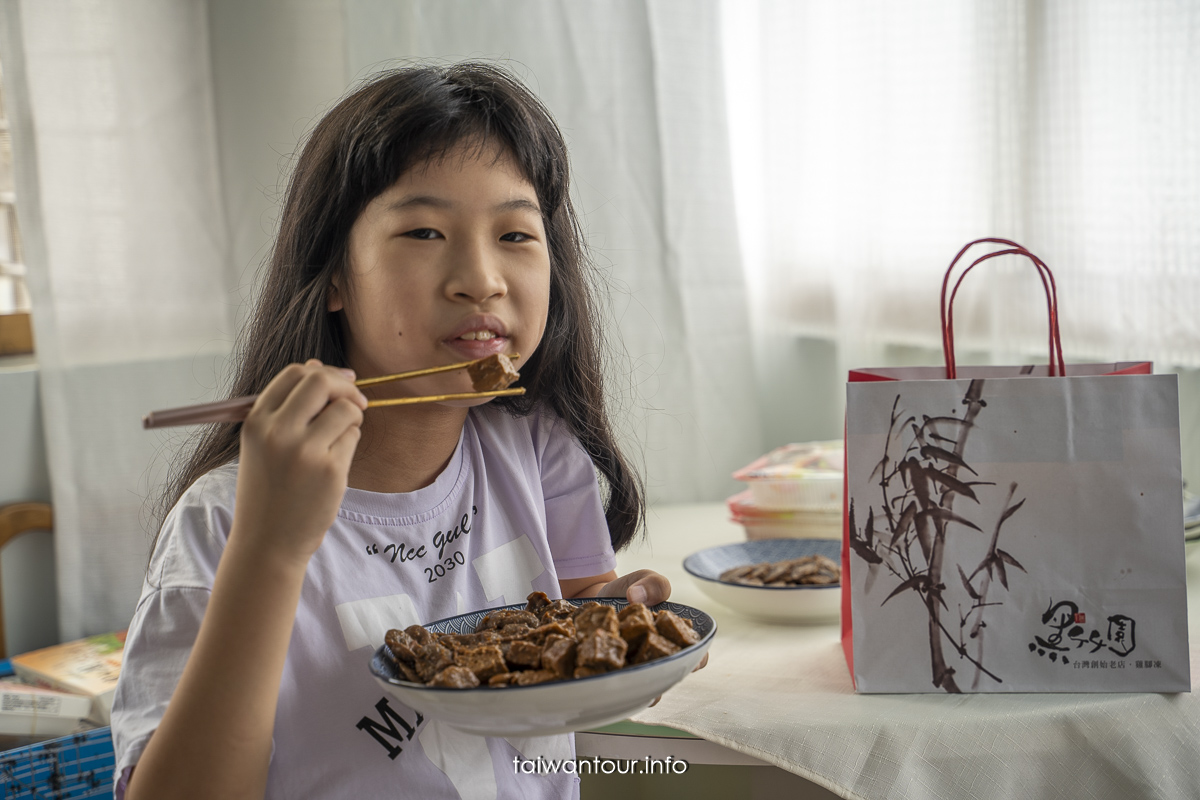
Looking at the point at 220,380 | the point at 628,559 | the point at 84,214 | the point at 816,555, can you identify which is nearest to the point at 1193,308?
the point at 816,555

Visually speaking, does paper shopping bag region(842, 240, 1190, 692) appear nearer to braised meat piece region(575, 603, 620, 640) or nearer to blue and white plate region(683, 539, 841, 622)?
blue and white plate region(683, 539, 841, 622)

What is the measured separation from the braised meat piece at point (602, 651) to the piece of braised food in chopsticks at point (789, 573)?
1.66 ft

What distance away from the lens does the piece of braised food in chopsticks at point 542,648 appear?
688 millimetres

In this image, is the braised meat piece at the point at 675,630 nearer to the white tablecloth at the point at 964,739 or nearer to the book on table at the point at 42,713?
the white tablecloth at the point at 964,739

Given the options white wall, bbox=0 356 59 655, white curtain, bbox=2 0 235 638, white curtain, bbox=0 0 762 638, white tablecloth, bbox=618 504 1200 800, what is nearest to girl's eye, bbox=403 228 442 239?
white tablecloth, bbox=618 504 1200 800

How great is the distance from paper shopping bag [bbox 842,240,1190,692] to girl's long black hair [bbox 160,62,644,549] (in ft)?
1.37

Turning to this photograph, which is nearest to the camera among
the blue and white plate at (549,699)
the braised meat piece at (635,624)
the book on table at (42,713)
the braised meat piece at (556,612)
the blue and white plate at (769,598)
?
the blue and white plate at (549,699)

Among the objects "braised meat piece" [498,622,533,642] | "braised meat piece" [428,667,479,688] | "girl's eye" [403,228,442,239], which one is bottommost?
"braised meat piece" [498,622,533,642]

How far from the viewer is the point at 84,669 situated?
1554mm

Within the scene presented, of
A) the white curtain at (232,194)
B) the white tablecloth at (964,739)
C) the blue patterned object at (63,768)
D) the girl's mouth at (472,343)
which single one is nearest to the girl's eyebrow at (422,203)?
the girl's mouth at (472,343)

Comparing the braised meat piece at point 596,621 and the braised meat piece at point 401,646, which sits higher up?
the braised meat piece at point 596,621

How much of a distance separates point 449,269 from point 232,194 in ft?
4.66

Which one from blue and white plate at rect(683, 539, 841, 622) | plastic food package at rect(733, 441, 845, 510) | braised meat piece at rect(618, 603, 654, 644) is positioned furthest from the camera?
plastic food package at rect(733, 441, 845, 510)

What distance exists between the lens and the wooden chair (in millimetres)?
1756
